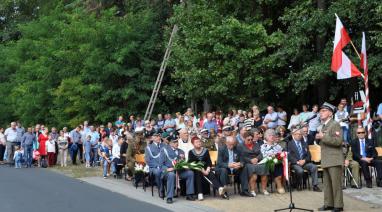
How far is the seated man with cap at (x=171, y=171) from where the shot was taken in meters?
13.9

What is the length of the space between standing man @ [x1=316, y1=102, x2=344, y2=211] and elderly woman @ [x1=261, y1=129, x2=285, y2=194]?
2872 mm

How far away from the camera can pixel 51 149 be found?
24672 mm

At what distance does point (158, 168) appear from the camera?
1494 centimetres

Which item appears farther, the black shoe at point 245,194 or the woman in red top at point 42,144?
the woman in red top at point 42,144

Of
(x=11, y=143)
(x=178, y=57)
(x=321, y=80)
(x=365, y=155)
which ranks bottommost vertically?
(x=365, y=155)

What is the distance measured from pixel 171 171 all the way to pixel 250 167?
6.39 feet

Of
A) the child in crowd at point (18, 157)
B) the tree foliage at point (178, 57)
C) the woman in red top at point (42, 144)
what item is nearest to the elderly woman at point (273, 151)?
the tree foliage at point (178, 57)

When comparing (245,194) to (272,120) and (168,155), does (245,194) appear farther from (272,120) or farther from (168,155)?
(272,120)

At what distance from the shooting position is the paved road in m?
12.8

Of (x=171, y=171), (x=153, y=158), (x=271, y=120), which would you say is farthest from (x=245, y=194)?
(x=271, y=120)

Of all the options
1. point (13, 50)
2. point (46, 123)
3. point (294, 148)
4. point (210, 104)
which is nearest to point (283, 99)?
point (210, 104)

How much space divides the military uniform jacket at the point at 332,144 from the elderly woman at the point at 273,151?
304cm

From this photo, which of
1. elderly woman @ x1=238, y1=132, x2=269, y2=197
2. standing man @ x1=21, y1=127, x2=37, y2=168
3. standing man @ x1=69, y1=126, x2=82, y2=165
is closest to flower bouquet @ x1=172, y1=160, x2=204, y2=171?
elderly woman @ x1=238, y1=132, x2=269, y2=197

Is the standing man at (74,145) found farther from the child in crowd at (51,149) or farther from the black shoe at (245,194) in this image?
the black shoe at (245,194)
